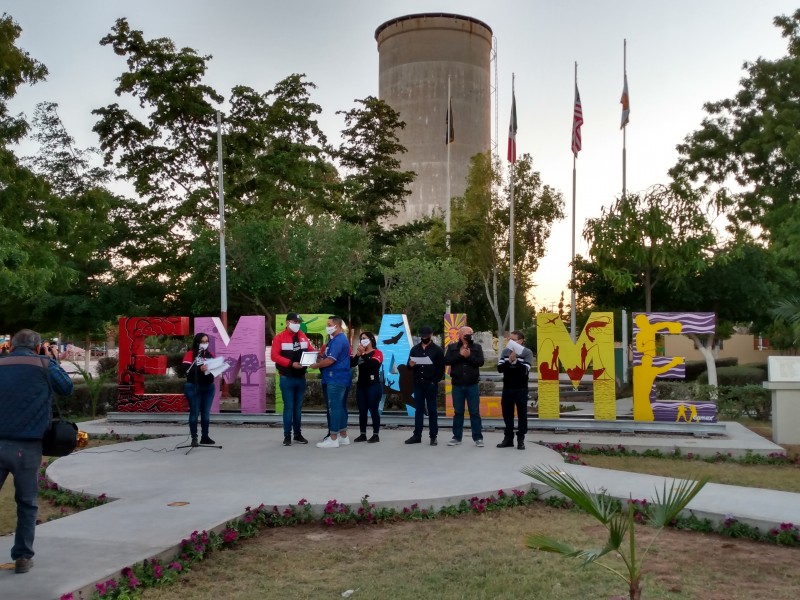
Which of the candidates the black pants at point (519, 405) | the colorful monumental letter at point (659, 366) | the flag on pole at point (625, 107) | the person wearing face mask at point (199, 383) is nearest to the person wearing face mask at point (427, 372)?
the black pants at point (519, 405)

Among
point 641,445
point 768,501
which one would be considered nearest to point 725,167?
point 641,445

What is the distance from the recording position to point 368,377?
1257 cm

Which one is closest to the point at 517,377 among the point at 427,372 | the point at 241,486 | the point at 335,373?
the point at 427,372

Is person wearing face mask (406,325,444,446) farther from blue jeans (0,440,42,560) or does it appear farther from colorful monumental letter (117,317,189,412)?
blue jeans (0,440,42,560)

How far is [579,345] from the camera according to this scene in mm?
14766

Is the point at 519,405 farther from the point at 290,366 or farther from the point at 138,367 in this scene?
the point at 138,367

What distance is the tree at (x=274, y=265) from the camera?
1035 inches

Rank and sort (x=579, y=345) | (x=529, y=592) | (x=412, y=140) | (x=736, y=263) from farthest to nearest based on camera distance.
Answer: (x=412, y=140), (x=736, y=263), (x=579, y=345), (x=529, y=592)

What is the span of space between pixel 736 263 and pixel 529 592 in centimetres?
2206

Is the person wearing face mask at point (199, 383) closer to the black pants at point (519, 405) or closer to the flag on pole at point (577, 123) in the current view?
the black pants at point (519, 405)

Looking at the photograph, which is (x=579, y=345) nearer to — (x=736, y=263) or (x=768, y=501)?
(x=768, y=501)

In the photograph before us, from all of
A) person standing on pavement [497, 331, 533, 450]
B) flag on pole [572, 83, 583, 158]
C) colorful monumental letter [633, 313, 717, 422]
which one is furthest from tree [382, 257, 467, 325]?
person standing on pavement [497, 331, 533, 450]

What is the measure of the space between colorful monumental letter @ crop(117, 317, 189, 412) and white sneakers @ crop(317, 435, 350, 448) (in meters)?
5.76

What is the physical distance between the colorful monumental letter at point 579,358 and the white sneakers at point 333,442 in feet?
13.9
